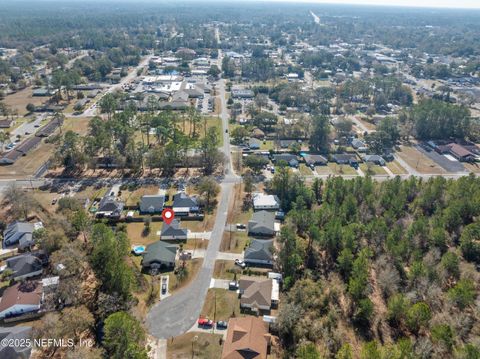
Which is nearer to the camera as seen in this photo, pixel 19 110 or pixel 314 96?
pixel 19 110

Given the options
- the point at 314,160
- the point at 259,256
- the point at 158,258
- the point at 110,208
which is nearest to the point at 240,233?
the point at 259,256

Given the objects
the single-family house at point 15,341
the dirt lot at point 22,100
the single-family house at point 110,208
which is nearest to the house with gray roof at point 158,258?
the single-family house at point 110,208

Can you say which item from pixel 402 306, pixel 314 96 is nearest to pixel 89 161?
pixel 402 306

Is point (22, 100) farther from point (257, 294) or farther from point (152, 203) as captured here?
point (257, 294)

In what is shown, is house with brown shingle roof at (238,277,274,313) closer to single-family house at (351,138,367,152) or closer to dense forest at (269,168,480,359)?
dense forest at (269,168,480,359)

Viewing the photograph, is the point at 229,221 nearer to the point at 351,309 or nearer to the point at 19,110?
the point at 351,309

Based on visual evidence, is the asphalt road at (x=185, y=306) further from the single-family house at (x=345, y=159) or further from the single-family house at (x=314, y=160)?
the single-family house at (x=345, y=159)
